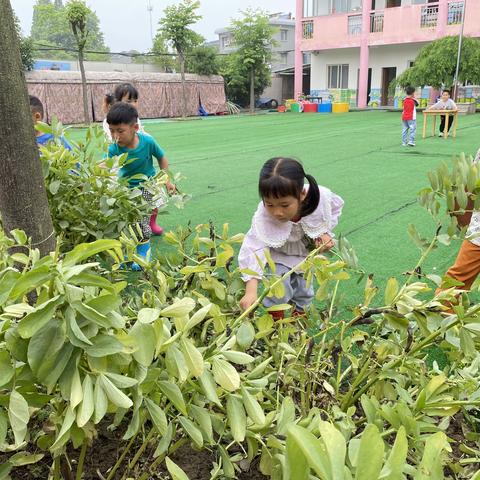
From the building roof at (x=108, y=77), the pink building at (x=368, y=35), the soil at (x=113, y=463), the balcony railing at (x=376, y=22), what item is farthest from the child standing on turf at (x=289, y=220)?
the balcony railing at (x=376, y=22)

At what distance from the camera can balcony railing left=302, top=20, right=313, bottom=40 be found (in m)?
25.9

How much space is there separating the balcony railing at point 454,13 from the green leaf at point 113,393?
24709mm

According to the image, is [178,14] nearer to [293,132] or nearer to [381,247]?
[293,132]

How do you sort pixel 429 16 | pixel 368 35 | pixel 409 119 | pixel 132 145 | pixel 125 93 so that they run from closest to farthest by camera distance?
pixel 132 145, pixel 125 93, pixel 409 119, pixel 429 16, pixel 368 35

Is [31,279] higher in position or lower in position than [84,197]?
higher

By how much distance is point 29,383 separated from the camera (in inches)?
33.4

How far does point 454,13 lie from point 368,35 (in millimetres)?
3717

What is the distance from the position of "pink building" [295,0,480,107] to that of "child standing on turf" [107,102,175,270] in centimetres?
2147

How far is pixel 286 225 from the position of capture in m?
2.42

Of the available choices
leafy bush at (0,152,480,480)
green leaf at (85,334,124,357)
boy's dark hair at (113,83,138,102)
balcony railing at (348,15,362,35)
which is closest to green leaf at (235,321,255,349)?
leafy bush at (0,152,480,480)

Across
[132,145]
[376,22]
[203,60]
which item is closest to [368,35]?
[376,22]

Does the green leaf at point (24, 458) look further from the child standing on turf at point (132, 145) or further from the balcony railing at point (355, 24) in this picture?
the balcony railing at point (355, 24)

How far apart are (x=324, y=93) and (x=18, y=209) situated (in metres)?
26.3

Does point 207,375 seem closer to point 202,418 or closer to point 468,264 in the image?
point 202,418
